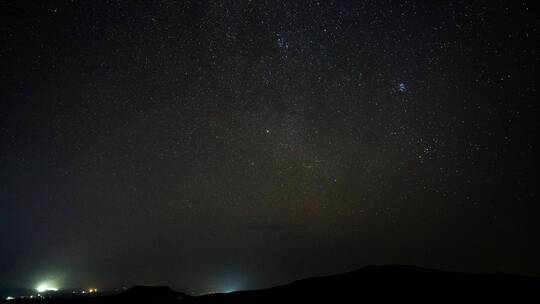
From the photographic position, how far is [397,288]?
15.2m

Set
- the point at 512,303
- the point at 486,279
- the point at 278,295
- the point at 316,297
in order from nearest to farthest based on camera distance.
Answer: the point at 512,303 → the point at 486,279 → the point at 316,297 → the point at 278,295

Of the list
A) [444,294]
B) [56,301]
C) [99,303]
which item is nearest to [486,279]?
[444,294]

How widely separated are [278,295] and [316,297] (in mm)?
2909

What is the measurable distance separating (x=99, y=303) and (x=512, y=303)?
74.2 ft

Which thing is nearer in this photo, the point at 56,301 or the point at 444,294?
the point at 444,294

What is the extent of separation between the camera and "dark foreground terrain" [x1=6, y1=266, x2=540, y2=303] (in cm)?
1324

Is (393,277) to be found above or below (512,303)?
above

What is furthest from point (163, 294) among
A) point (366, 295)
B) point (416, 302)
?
point (416, 302)

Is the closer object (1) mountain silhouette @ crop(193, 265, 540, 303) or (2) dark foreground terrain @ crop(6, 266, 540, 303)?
(2) dark foreground terrain @ crop(6, 266, 540, 303)

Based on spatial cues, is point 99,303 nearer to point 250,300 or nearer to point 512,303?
point 250,300

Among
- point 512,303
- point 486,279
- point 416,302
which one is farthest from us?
point 486,279

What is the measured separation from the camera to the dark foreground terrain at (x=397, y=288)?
43.4 feet

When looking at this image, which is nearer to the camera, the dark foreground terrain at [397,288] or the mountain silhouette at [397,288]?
the dark foreground terrain at [397,288]

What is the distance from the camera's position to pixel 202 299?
2111 cm
